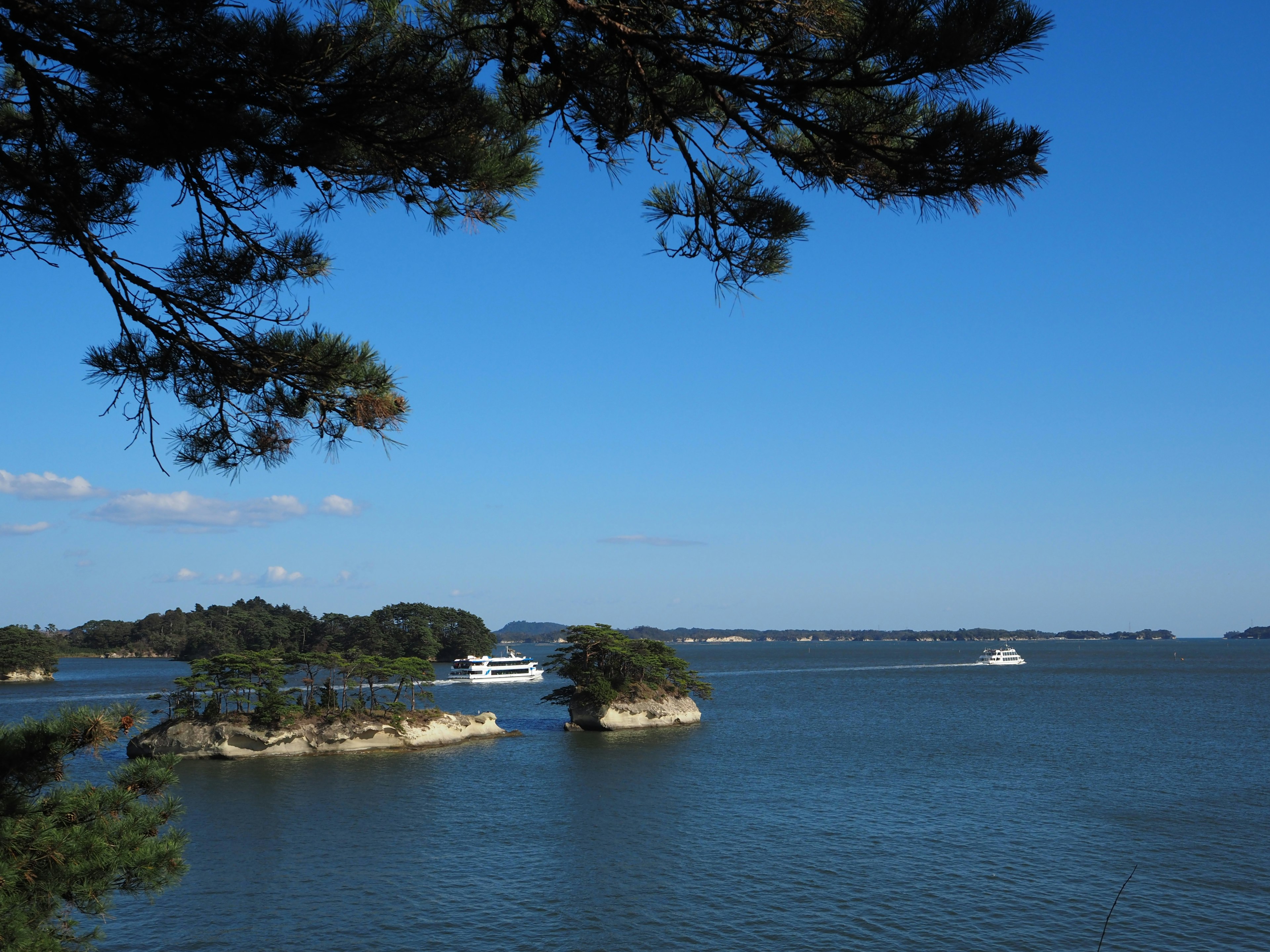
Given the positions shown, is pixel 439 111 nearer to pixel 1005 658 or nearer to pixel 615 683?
pixel 615 683

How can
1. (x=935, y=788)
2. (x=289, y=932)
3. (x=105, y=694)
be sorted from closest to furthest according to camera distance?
(x=289, y=932) → (x=935, y=788) → (x=105, y=694)

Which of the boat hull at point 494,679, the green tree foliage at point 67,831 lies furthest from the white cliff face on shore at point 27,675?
the green tree foliage at point 67,831

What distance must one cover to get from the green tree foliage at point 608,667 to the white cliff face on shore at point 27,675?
73991 millimetres

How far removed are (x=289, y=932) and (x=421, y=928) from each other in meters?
2.60

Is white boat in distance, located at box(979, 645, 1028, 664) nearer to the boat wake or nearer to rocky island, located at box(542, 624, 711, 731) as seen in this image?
the boat wake

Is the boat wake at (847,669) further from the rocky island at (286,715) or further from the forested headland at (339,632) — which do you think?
the rocky island at (286,715)

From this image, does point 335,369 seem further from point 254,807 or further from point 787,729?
point 787,729

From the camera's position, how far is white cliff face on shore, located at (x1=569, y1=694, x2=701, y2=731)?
4938cm

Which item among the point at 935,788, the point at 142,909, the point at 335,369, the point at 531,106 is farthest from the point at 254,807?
the point at 531,106

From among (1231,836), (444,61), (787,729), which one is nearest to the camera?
(444,61)

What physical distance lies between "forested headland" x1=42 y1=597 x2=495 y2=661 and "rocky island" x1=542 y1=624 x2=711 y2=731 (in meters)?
63.3

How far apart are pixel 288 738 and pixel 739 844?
24.1m

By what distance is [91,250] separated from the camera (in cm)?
699

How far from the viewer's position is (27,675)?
326 ft
